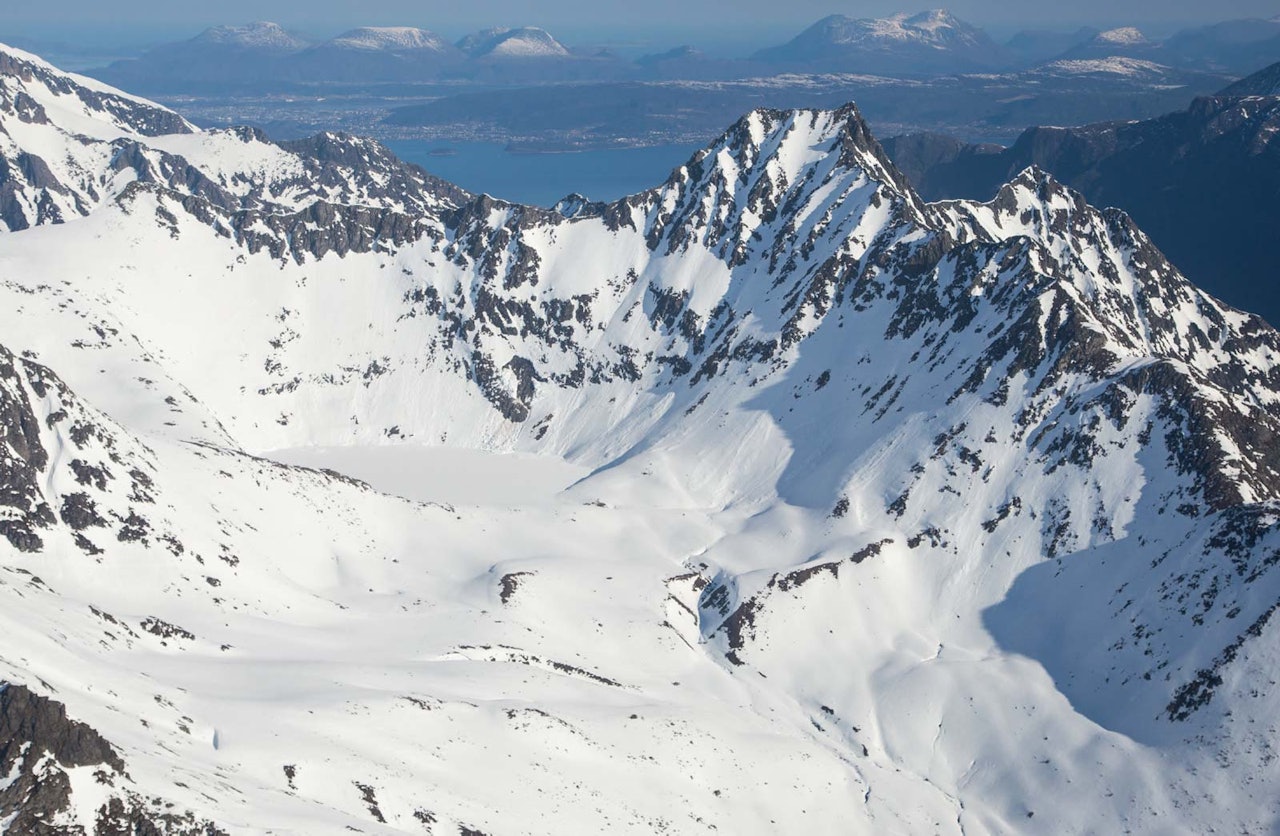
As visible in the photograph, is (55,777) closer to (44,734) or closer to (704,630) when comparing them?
(44,734)

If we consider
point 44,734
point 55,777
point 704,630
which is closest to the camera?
point 55,777

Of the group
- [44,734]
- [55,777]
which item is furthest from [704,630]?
[55,777]

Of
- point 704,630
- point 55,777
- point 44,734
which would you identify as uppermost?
point 44,734

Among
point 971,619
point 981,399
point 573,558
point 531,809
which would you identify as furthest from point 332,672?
point 981,399

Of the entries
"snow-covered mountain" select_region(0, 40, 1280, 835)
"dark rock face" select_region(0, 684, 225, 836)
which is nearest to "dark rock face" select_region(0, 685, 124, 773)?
"dark rock face" select_region(0, 684, 225, 836)

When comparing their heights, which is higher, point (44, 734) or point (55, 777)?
point (44, 734)

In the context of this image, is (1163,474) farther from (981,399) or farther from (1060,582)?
(981,399)

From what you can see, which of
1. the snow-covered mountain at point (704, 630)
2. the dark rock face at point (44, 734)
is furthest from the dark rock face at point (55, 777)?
the snow-covered mountain at point (704, 630)

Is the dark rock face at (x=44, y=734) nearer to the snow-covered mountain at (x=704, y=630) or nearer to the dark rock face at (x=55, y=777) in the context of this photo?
the dark rock face at (x=55, y=777)

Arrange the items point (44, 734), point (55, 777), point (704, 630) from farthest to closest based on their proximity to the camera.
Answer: point (704, 630), point (44, 734), point (55, 777)
